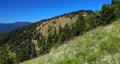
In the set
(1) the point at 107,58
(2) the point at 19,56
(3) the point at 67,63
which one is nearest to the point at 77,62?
(3) the point at 67,63

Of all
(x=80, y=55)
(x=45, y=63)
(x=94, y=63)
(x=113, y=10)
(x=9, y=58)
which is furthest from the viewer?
(x=9, y=58)

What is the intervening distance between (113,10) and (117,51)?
63.0 meters

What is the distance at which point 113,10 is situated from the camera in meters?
72.3

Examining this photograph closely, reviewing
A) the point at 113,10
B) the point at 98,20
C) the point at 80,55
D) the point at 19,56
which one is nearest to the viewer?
the point at 80,55

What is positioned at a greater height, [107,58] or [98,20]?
[98,20]

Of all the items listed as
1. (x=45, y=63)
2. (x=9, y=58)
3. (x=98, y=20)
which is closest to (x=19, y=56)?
(x=9, y=58)

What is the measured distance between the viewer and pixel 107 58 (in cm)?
985

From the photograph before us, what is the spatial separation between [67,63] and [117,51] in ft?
7.39

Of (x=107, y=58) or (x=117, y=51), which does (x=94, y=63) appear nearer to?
(x=107, y=58)

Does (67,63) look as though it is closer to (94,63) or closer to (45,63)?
(94,63)

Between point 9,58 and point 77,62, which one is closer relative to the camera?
point 77,62

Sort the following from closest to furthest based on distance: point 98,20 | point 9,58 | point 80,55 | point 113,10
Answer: point 80,55 < point 113,10 < point 98,20 < point 9,58

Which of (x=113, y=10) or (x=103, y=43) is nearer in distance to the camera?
(x=103, y=43)

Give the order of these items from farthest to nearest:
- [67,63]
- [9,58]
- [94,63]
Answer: [9,58], [67,63], [94,63]
